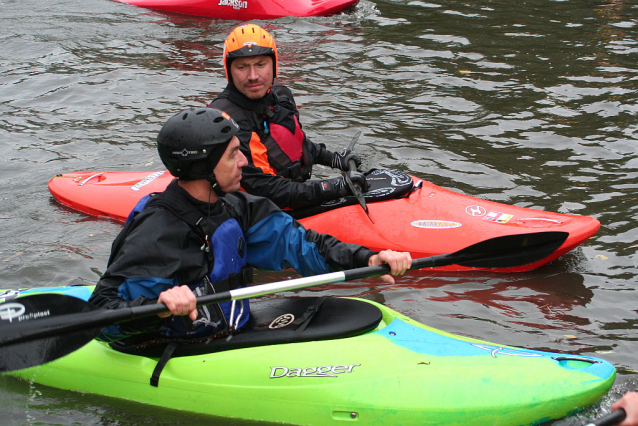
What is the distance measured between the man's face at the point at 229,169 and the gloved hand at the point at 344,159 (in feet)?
6.80

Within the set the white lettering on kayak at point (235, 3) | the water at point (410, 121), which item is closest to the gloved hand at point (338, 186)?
the water at point (410, 121)

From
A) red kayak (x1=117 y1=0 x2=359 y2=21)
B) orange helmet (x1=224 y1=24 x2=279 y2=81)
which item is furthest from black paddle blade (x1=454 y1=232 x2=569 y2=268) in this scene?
red kayak (x1=117 y1=0 x2=359 y2=21)

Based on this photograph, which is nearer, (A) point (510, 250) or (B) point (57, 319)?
(B) point (57, 319)

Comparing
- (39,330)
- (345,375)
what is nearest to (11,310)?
(39,330)

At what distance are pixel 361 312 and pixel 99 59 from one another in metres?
8.04

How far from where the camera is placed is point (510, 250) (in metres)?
3.70

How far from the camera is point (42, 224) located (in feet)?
18.0

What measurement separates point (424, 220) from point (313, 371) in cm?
203

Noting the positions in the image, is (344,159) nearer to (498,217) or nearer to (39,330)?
(498,217)

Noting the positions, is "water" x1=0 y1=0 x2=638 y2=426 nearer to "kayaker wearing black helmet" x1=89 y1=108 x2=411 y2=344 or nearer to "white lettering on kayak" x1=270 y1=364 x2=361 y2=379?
"white lettering on kayak" x1=270 y1=364 x2=361 y2=379

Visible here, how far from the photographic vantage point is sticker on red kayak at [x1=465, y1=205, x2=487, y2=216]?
4699 millimetres

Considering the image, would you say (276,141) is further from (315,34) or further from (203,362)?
(315,34)

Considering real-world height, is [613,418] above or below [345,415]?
above

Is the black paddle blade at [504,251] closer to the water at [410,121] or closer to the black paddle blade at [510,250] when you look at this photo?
the black paddle blade at [510,250]
